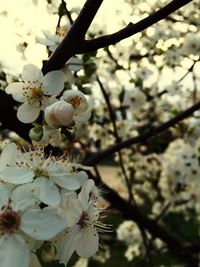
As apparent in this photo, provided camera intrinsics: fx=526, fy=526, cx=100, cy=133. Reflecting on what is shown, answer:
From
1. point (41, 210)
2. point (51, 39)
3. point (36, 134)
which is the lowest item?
point (41, 210)

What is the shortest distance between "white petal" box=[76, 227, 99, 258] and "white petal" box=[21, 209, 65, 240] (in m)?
0.16

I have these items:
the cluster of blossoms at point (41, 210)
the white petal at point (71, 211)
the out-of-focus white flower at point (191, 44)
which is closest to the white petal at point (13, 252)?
the cluster of blossoms at point (41, 210)

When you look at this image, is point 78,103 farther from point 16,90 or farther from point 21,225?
point 21,225

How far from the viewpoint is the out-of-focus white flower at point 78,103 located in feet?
3.86

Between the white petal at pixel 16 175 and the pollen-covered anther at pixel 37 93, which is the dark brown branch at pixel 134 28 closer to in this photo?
the pollen-covered anther at pixel 37 93

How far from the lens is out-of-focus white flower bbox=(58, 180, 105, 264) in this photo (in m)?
0.96

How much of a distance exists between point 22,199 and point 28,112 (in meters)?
0.41

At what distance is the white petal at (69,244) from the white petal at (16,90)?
1.46 ft

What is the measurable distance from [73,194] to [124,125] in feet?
9.84

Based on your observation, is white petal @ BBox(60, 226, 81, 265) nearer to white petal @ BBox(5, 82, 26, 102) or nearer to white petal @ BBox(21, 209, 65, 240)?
white petal @ BBox(21, 209, 65, 240)

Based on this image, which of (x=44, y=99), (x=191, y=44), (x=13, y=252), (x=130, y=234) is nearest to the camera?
(x=13, y=252)

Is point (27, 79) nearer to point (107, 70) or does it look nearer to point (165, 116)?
point (107, 70)

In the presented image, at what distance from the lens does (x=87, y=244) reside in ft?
3.34

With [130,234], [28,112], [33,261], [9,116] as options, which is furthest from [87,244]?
[130,234]
